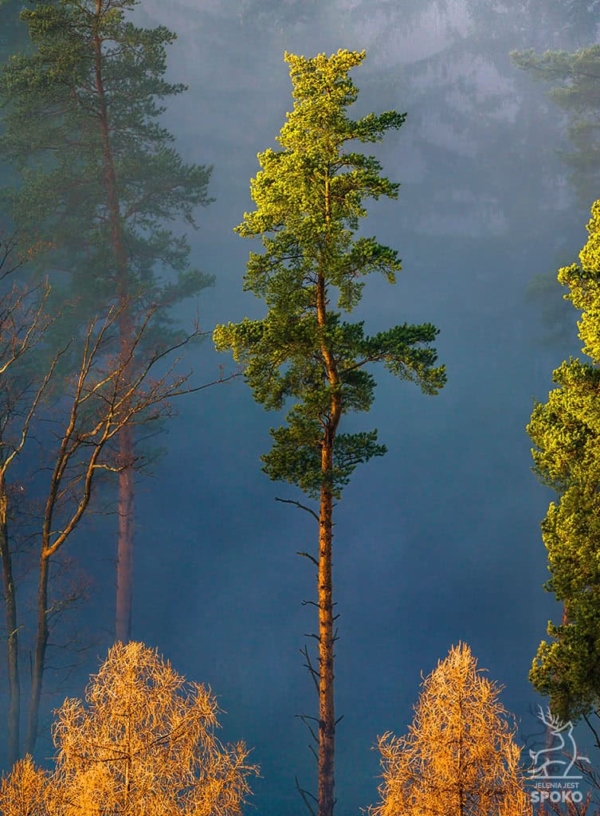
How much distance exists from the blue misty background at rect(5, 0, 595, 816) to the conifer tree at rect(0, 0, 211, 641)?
33.3ft

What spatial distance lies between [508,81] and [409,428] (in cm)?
2827

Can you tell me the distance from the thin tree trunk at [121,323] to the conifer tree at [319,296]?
28.0 ft

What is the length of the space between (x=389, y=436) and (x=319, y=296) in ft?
107

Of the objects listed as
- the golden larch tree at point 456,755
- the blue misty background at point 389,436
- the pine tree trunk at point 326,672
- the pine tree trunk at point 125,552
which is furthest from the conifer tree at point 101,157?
the golden larch tree at point 456,755

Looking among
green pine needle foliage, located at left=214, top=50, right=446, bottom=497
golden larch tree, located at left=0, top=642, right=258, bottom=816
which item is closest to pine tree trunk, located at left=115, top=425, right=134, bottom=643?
green pine needle foliage, located at left=214, top=50, right=446, bottom=497

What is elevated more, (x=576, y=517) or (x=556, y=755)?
(x=576, y=517)

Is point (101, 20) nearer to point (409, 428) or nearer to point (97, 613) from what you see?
point (97, 613)

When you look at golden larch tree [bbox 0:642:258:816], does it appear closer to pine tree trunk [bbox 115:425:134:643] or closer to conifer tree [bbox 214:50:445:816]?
conifer tree [bbox 214:50:445:816]

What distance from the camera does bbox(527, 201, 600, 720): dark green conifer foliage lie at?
9141mm

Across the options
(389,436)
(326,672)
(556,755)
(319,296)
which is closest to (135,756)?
(326,672)

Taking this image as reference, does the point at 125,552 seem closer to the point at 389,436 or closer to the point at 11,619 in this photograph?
the point at 11,619

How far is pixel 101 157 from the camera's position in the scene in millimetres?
21734

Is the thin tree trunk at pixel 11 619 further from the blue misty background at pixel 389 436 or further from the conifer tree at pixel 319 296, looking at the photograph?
the blue misty background at pixel 389 436

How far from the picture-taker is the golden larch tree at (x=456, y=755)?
24.1 feet
